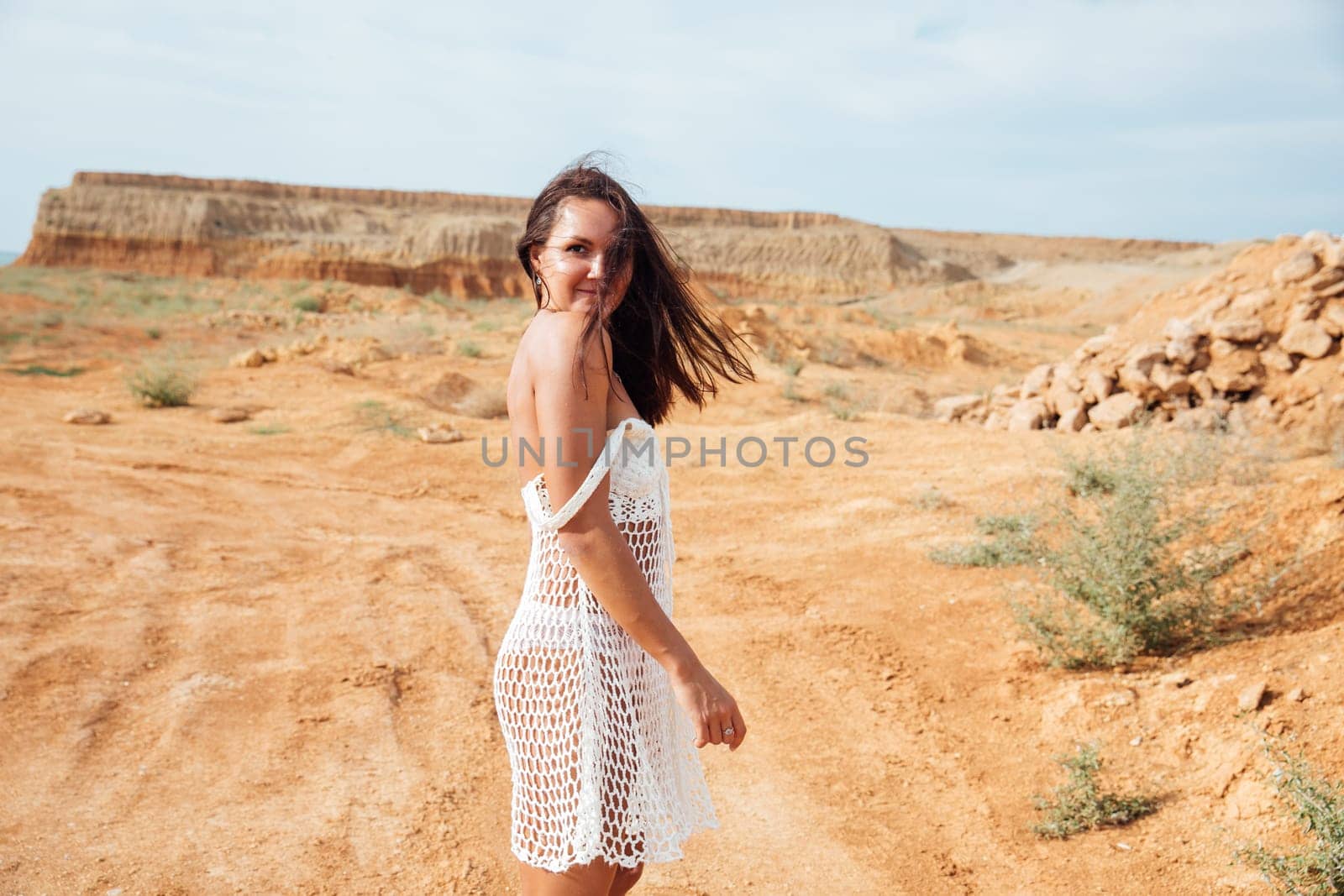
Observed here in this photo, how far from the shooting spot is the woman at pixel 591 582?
1.54 meters

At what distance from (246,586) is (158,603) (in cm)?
49

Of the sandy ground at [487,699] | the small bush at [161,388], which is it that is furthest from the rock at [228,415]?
the sandy ground at [487,699]

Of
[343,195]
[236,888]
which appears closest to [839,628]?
[236,888]

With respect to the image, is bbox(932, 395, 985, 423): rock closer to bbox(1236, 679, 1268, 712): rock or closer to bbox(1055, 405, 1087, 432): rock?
bbox(1055, 405, 1087, 432): rock

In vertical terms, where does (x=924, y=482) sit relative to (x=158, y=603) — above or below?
above

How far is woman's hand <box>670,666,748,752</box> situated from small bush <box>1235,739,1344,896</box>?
1.88 metres

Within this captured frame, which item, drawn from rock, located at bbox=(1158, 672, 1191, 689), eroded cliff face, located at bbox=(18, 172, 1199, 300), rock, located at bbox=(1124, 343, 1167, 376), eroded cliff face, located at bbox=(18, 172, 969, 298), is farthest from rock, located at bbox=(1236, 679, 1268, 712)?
eroded cliff face, located at bbox=(18, 172, 969, 298)

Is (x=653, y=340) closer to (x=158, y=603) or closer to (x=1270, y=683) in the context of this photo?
(x=1270, y=683)

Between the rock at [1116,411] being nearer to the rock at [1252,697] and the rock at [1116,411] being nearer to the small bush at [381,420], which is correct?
the rock at [1252,697]

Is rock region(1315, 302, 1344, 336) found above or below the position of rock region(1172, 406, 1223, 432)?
above

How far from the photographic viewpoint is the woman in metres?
1.54

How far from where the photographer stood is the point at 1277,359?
27.0 feet

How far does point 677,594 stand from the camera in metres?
5.58

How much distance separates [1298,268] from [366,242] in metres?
43.5
